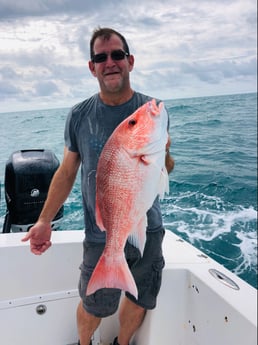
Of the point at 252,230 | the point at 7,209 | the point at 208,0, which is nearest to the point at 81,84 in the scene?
the point at 208,0

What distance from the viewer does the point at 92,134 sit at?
1.53m

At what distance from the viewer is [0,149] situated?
128 inches

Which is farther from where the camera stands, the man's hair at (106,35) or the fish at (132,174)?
the man's hair at (106,35)

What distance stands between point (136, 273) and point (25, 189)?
147cm

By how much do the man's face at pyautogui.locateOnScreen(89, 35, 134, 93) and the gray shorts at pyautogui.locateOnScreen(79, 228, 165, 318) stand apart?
792 millimetres

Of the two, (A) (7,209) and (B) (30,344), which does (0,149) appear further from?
(B) (30,344)

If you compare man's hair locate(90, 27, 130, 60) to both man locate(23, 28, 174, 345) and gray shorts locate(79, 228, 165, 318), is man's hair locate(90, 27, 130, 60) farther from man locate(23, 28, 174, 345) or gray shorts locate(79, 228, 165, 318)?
gray shorts locate(79, 228, 165, 318)

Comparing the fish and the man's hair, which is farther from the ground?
the man's hair

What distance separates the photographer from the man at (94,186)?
51.4 inches

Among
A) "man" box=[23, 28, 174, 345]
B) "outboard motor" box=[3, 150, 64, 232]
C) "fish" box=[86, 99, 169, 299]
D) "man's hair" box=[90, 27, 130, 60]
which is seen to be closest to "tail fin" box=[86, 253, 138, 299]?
"fish" box=[86, 99, 169, 299]

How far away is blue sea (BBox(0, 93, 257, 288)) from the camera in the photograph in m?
3.19

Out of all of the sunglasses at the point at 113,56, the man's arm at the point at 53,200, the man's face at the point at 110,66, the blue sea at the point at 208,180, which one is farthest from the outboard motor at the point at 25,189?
the sunglasses at the point at 113,56

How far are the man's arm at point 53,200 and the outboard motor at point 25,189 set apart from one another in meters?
1.14

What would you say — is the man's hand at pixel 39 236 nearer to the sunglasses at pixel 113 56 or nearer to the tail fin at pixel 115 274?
the tail fin at pixel 115 274
